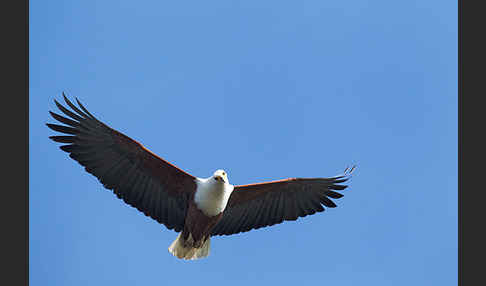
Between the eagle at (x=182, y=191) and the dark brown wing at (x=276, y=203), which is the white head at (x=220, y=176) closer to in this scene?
the eagle at (x=182, y=191)

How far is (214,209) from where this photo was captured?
40.6 ft

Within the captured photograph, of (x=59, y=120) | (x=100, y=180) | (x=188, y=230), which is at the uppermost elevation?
(x=59, y=120)

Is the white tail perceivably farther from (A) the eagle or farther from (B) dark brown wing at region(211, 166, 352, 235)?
(B) dark brown wing at region(211, 166, 352, 235)

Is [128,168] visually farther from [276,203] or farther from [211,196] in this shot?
[276,203]

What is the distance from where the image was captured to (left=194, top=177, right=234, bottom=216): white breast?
40.3 ft

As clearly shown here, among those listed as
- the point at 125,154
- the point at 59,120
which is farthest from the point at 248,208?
the point at 59,120

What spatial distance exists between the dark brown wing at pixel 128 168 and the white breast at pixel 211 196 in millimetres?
245

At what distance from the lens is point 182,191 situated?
1275 centimetres

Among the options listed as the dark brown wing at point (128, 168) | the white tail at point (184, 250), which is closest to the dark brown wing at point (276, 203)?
the white tail at point (184, 250)

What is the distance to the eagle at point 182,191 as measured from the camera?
1222cm

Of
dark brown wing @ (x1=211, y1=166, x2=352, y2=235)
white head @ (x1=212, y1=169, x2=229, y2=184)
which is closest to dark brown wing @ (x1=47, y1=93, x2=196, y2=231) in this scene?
white head @ (x1=212, y1=169, x2=229, y2=184)

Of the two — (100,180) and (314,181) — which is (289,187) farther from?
(100,180)

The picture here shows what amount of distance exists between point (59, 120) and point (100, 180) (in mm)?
1296

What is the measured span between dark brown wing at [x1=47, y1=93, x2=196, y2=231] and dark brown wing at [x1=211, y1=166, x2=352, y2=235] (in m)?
0.94
